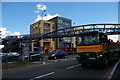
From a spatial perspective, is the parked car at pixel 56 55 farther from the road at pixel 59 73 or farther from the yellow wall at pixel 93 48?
the yellow wall at pixel 93 48

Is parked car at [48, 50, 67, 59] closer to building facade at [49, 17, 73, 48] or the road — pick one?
the road

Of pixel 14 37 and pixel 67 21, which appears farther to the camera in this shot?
pixel 67 21

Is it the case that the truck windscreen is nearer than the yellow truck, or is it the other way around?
the yellow truck

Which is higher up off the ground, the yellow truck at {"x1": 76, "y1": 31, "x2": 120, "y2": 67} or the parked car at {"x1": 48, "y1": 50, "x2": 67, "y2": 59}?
the yellow truck at {"x1": 76, "y1": 31, "x2": 120, "y2": 67}

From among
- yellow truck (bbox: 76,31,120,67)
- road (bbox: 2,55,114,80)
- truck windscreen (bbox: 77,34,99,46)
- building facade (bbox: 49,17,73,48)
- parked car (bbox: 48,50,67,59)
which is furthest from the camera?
building facade (bbox: 49,17,73,48)

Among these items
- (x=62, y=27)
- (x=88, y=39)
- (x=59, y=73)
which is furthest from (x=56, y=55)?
(x=62, y=27)

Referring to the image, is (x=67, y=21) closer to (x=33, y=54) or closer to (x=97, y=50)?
(x=33, y=54)

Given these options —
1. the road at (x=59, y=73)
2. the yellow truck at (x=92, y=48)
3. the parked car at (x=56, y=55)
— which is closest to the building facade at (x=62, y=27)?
the parked car at (x=56, y=55)

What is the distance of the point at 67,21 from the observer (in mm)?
88250

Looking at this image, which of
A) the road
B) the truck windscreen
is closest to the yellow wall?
the truck windscreen

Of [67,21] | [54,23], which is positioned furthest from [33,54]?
[67,21]

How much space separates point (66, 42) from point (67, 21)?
531 inches

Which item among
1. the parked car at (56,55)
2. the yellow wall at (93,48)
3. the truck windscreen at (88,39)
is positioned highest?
the truck windscreen at (88,39)

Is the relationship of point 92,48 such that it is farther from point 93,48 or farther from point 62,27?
point 62,27
